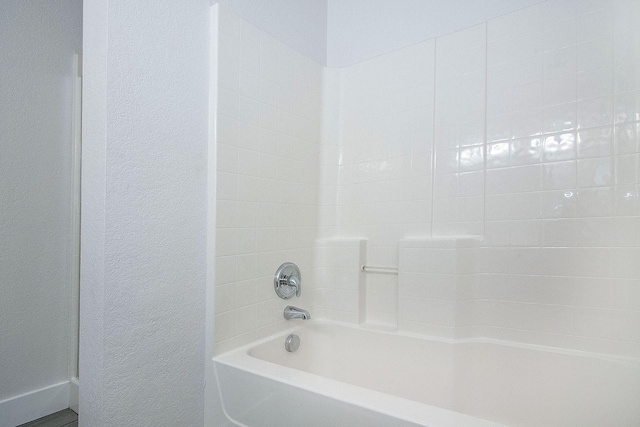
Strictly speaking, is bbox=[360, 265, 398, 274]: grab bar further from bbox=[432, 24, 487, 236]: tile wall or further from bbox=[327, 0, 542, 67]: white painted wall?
bbox=[327, 0, 542, 67]: white painted wall

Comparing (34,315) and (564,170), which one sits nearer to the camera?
(564,170)

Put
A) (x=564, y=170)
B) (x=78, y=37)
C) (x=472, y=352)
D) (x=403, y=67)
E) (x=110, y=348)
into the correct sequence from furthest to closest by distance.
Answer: (x=78, y=37) → (x=403, y=67) → (x=472, y=352) → (x=564, y=170) → (x=110, y=348)

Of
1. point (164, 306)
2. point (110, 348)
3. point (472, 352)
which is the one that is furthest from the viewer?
point (472, 352)

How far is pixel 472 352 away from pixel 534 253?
0.54 m

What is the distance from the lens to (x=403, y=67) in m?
1.99

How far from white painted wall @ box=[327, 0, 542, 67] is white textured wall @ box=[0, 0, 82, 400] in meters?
1.63

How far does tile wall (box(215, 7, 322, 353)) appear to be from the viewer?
5.23 feet

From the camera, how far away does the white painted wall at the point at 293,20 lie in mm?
1770

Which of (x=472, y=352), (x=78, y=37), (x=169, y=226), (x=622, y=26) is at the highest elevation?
(x=78, y=37)

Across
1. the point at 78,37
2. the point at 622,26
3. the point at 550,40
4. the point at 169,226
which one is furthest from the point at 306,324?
the point at 78,37

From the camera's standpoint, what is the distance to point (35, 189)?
2.04 m

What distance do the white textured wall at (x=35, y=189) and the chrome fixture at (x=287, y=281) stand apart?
53.2 inches

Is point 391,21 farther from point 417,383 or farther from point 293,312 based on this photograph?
point 417,383

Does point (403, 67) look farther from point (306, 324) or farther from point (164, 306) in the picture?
point (164, 306)
